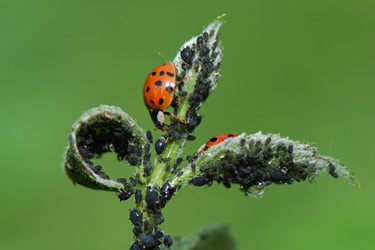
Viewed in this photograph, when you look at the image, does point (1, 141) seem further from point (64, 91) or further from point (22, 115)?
point (64, 91)

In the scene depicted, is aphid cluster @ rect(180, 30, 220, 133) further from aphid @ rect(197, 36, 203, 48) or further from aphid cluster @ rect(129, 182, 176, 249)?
aphid cluster @ rect(129, 182, 176, 249)

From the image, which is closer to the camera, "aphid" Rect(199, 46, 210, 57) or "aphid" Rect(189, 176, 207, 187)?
"aphid" Rect(189, 176, 207, 187)

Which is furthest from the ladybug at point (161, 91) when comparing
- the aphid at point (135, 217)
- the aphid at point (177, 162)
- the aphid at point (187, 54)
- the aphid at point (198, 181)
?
the aphid at point (135, 217)

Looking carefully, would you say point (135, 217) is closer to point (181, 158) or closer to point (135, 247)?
point (135, 247)

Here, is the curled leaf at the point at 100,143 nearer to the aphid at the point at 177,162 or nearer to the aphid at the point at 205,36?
the aphid at the point at 177,162

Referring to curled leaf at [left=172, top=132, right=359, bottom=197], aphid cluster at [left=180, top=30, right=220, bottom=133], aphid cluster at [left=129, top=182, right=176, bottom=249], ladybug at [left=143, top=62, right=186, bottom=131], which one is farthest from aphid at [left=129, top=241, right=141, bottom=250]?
ladybug at [left=143, top=62, right=186, bottom=131]

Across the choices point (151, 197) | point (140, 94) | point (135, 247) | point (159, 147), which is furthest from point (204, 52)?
point (140, 94)
